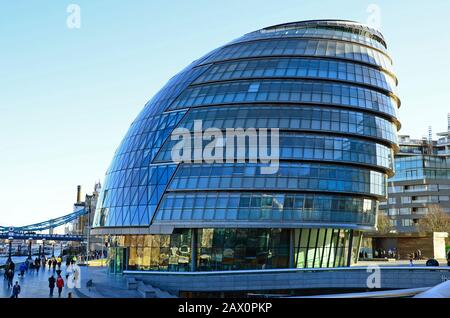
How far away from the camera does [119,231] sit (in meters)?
57.3

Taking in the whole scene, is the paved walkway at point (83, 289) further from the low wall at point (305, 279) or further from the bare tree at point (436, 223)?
the bare tree at point (436, 223)

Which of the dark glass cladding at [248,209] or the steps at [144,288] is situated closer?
the steps at [144,288]

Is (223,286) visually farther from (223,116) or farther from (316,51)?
(316,51)

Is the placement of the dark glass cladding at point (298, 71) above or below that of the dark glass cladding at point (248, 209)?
above

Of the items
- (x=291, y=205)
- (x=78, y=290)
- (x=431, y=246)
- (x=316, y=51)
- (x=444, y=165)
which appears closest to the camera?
(x=78, y=290)

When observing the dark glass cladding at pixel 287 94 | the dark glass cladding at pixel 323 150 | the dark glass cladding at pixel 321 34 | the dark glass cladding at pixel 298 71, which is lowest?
the dark glass cladding at pixel 323 150

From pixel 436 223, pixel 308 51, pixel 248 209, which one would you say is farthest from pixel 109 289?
pixel 436 223

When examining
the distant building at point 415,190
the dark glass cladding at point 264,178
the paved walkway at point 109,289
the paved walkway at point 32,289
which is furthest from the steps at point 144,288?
the distant building at point 415,190

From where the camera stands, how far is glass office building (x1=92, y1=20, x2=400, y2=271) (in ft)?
171

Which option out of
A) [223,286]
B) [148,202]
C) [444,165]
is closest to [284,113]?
[148,202]

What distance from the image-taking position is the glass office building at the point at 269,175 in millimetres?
52125

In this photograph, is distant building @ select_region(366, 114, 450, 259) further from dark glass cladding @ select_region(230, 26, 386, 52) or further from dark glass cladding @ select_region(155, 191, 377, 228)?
dark glass cladding @ select_region(155, 191, 377, 228)

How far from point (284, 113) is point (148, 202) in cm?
1655

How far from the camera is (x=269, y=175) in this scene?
2052 inches
